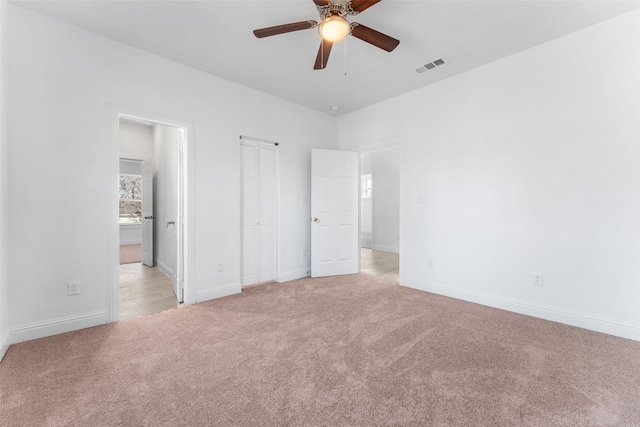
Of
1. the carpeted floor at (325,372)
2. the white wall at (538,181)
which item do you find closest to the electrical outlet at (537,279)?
the white wall at (538,181)

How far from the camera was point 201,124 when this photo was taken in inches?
131

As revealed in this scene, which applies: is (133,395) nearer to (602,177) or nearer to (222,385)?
(222,385)

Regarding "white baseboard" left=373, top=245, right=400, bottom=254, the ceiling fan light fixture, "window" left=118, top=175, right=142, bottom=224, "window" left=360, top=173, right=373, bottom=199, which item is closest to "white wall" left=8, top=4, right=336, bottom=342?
the ceiling fan light fixture

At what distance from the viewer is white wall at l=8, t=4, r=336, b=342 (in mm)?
2268

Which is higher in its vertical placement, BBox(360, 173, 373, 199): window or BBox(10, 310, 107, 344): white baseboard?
BBox(360, 173, 373, 199): window

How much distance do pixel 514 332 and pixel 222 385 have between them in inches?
98.4

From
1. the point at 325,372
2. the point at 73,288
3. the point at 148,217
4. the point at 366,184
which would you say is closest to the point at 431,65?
the point at 325,372

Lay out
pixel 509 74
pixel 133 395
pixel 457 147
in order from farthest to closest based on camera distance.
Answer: pixel 457 147 → pixel 509 74 → pixel 133 395

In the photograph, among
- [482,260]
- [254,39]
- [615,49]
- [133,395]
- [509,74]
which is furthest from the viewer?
[482,260]

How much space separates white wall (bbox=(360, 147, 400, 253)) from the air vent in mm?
3597

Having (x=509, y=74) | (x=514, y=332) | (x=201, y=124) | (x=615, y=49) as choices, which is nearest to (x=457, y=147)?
(x=509, y=74)

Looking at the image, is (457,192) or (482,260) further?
(457,192)

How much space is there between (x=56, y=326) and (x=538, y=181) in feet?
15.8

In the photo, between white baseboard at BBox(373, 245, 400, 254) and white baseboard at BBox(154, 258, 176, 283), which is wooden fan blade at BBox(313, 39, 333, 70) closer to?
white baseboard at BBox(154, 258, 176, 283)
